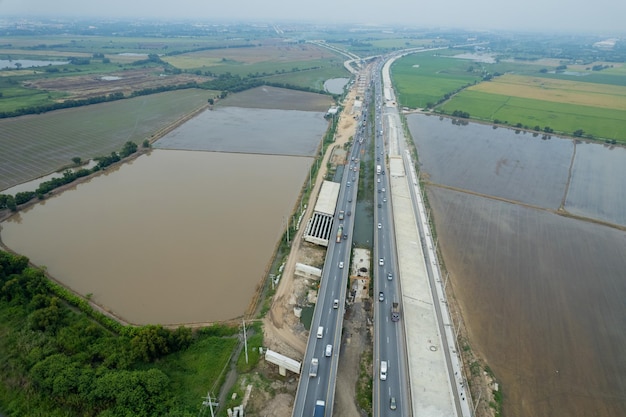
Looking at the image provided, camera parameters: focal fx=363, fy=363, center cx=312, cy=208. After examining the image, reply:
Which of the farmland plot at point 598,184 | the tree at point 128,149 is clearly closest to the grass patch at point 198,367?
the tree at point 128,149

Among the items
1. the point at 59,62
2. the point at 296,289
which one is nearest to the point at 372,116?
the point at 296,289

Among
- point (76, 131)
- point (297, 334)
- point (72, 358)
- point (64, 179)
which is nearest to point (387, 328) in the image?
point (297, 334)

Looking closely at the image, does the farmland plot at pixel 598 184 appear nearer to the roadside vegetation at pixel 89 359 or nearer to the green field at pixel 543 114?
the green field at pixel 543 114

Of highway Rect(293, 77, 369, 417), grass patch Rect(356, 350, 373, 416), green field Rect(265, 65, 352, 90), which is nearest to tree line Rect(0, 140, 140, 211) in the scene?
highway Rect(293, 77, 369, 417)

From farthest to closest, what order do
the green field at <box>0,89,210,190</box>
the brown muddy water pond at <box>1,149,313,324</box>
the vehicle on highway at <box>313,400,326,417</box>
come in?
the green field at <box>0,89,210,190</box> < the brown muddy water pond at <box>1,149,313,324</box> < the vehicle on highway at <box>313,400,326,417</box>

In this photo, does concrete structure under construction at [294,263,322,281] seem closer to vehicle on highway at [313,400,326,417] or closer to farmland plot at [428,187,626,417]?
farmland plot at [428,187,626,417]

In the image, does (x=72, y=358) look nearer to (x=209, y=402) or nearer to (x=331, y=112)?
(x=209, y=402)
